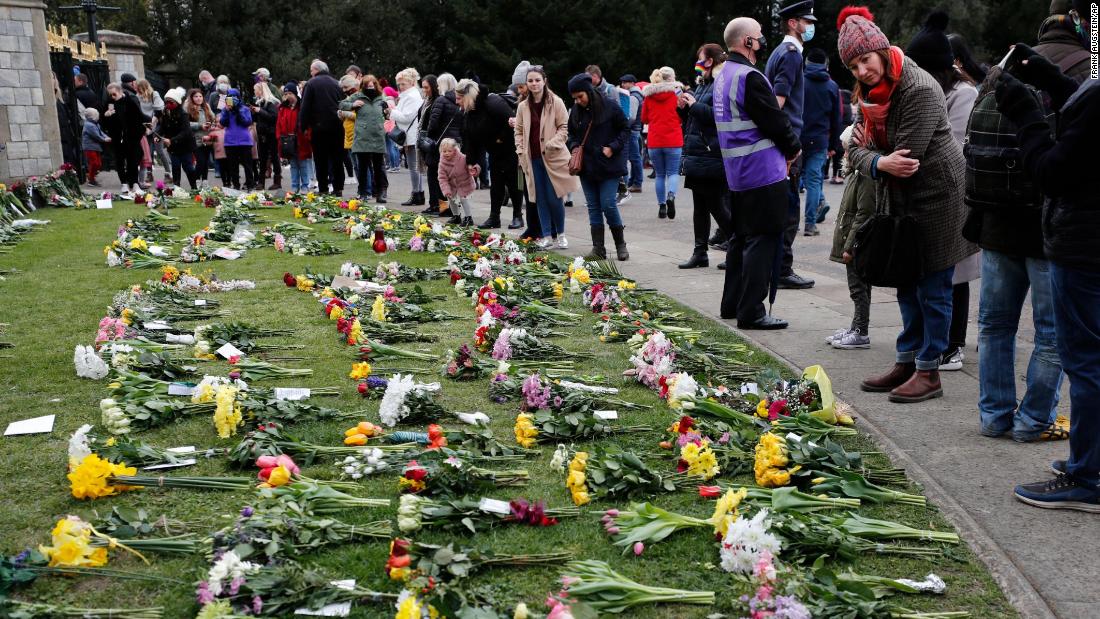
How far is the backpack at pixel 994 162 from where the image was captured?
4.53m

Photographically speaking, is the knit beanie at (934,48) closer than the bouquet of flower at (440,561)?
No

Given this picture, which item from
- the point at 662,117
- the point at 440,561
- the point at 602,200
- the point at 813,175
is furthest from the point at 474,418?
the point at 662,117

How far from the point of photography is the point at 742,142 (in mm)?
7000

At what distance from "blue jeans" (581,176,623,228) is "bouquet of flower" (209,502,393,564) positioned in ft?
23.3

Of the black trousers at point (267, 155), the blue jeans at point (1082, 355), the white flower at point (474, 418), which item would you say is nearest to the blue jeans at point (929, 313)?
the blue jeans at point (1082, 355)

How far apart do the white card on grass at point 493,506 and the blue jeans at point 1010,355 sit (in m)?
2.58

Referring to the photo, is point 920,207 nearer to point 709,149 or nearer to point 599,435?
point 599,435

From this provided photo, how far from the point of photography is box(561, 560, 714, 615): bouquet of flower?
3.19 m

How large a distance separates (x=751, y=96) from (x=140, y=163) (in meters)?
16.0

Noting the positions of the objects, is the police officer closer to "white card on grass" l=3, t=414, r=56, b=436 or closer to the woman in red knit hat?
the woman in red knit hat

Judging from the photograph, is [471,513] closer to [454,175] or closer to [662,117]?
[454,175]

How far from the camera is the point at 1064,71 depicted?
4.42 meters

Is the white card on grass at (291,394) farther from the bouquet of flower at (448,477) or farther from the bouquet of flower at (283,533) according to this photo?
the bouquet of flower at (283,533)

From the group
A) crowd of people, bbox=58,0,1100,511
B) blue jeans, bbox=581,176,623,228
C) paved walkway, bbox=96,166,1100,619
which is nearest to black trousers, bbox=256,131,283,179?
crowd of people, bbox=58,0,1100,511
